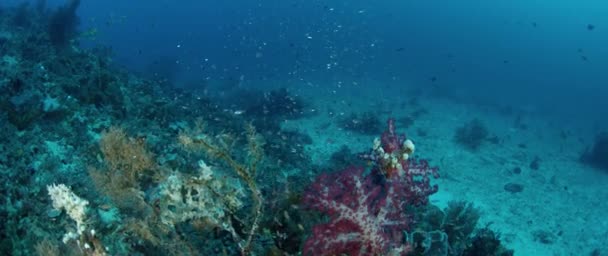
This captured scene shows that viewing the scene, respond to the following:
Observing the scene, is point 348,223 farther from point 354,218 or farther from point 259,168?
point 259,168

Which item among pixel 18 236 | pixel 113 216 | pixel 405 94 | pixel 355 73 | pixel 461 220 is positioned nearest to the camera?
pixel 18 236

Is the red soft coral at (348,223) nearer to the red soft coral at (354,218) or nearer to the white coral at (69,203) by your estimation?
the red soft coral at (354,218)

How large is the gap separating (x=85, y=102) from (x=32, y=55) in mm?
2968

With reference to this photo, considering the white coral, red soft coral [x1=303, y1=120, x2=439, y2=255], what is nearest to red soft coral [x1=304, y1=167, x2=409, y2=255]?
red soft coral [x1=303, y1=120, x2=439, y2=255]

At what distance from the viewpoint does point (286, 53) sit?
226 ft

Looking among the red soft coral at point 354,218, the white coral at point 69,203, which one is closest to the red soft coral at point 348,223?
the red soft coral at point 354,218

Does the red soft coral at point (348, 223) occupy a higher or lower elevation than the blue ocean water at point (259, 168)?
higher

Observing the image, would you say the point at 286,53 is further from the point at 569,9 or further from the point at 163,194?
the point at 569,9

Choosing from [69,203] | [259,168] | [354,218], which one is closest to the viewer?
[69,203]

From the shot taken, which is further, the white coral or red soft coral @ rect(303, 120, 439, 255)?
red soft coral @ rect(303, 120, 439, 255)

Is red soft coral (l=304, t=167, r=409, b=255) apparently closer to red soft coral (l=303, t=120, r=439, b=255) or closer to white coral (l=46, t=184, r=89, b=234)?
red soft coral (l=303, t=120, r=439, b=255)

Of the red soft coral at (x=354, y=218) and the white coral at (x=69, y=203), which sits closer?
the white coral at (x=69, y=203)

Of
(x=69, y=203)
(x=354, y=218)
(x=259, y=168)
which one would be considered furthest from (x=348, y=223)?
(x=259, y=168)

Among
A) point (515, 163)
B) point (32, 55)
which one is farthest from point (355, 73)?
point (32, 55)
